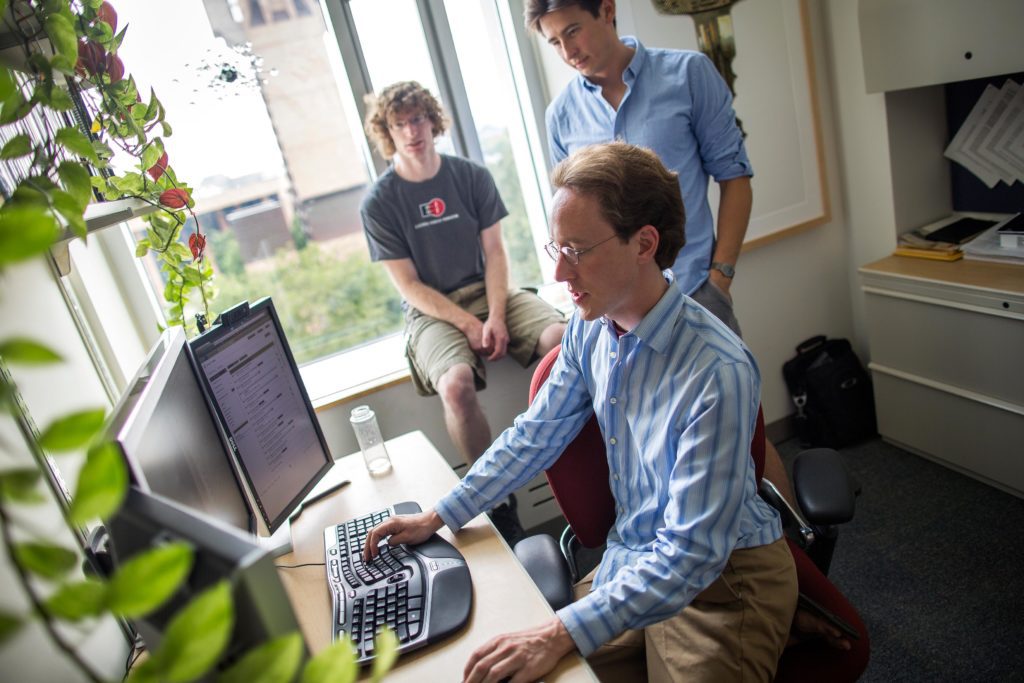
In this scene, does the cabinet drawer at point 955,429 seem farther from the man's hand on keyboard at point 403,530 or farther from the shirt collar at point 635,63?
the man's hand on keyboard at point 403,530

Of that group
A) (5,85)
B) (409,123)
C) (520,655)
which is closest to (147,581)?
(5,85)

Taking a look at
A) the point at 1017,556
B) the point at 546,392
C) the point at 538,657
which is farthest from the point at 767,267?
the point at 538,657

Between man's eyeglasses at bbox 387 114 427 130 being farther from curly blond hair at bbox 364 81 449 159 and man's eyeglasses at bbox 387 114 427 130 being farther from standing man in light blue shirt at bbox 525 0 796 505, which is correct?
standing man in light blue shirt at bbox 525 0 796 505

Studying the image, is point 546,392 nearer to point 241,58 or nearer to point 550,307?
point 550,307

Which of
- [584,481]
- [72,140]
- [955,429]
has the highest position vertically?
[72,140]

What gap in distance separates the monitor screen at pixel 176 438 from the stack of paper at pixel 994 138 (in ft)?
8.81

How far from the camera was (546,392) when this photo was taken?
5.14ft

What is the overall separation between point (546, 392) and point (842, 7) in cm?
220

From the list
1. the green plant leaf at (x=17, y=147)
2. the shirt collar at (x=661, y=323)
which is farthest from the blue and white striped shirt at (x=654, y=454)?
the green plant leaf at (x=17, y=147)

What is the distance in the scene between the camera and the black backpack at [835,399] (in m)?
3.02

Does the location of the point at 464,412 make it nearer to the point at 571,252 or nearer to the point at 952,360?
the point at 571,252

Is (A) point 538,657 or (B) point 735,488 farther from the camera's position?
(B) point 735,488

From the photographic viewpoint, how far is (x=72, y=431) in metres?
0.40

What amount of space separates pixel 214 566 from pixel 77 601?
0.48 ft
